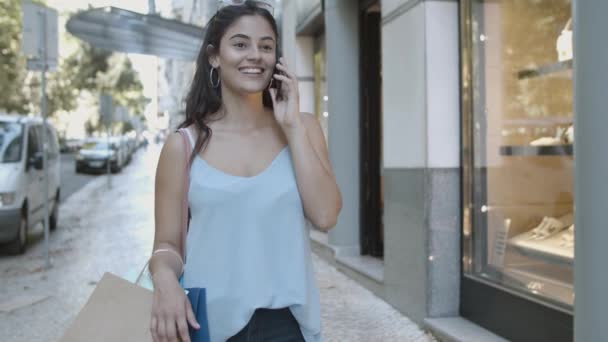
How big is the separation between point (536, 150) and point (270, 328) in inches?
145

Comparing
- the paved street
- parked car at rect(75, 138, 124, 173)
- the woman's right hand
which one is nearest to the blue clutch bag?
the woman's right hand

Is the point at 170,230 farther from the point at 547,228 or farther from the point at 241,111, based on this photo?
the point at 547,228

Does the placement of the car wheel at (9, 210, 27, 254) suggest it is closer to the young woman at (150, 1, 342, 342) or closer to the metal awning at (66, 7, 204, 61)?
the metal awning at (66, 7, 204, 61)

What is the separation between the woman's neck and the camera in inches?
76.7

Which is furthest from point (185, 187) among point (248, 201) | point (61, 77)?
point (61, 77)

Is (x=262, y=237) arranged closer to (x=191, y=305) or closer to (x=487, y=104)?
(x=191, y=305)

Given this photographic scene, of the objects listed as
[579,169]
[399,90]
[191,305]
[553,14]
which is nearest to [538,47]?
[553,14]

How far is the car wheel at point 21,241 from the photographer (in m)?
10.2

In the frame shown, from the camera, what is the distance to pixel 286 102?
1.89 m

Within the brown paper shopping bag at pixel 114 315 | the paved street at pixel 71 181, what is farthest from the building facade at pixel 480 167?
the paved street at pixel 71 181

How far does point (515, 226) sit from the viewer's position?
5.10 metres

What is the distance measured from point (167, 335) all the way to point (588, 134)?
1891 millimetres

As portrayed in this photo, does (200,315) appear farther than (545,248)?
No

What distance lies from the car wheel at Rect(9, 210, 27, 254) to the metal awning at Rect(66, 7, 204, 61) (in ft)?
11.8
